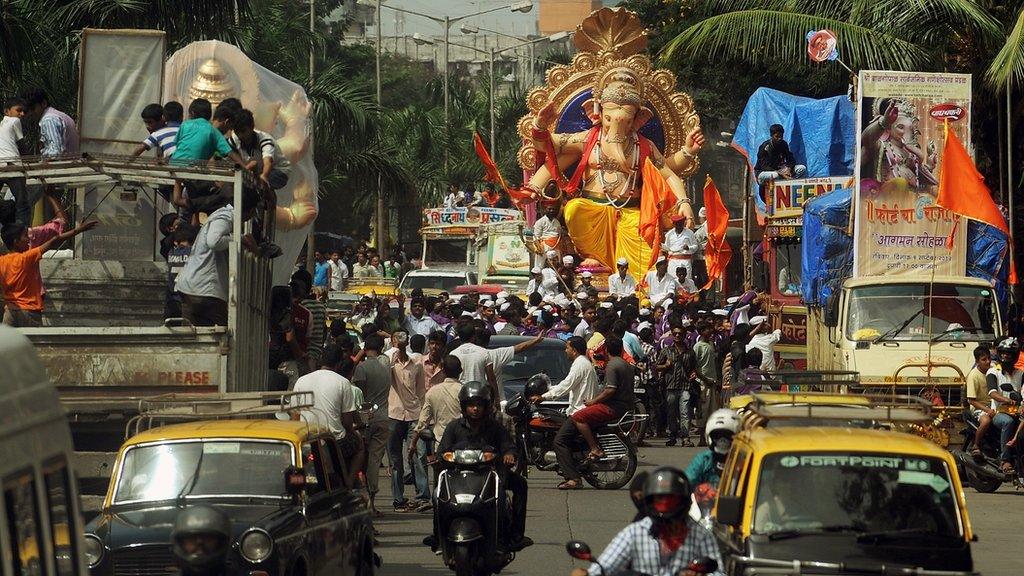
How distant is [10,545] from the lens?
199 inches

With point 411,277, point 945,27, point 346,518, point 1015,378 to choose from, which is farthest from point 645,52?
point 346,518

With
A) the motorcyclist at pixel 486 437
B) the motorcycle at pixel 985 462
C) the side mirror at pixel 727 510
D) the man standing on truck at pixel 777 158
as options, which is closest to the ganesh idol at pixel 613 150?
the man standing on truck at pixel 777 158

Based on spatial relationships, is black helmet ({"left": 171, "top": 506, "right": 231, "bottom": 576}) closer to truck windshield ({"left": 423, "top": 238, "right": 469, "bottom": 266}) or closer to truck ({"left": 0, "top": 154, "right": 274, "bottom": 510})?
truck ({"left": 0, "top": 154, "right": 274, "bottom": 510})

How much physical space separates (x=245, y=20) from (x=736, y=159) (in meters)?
59.1

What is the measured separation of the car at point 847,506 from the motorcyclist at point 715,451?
149cm

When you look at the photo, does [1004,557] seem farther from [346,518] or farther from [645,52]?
[645,52]

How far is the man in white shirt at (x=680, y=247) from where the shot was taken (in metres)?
33.2

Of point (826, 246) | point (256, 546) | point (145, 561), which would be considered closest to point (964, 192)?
point (826, 246)

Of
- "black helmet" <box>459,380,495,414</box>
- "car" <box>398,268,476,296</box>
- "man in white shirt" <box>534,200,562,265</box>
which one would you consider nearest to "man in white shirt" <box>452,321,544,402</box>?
"black helmet" <box>459,380,495,414</box>

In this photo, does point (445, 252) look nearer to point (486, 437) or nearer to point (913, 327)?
point (913, 327)

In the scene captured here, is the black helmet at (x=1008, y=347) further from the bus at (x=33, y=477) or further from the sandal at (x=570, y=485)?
the bus at (x=33, y=477)

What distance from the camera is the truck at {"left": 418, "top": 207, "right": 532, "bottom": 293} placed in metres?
37.7

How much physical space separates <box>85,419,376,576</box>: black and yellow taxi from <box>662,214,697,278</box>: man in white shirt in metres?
22.9

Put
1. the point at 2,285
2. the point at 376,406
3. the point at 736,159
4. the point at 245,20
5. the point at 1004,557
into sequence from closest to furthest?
the point at 2,285, the point at 1004,557, the point at 376,406, the point at 245,20, the point at 736,159
